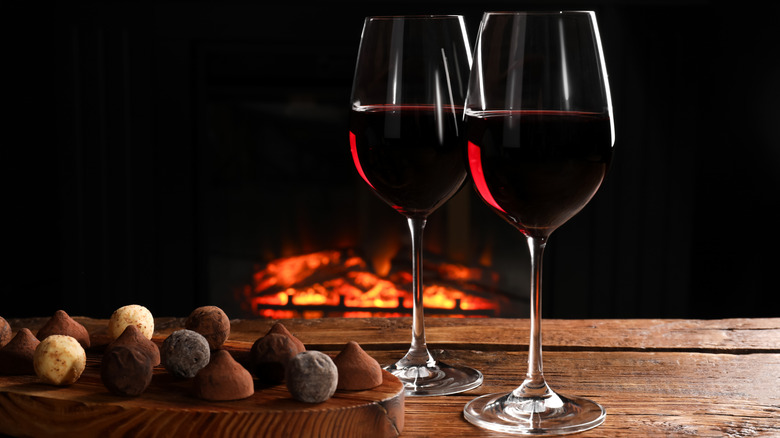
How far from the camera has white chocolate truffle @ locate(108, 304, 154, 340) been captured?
27.5 inches

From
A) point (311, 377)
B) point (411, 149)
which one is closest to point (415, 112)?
point (411, 149)

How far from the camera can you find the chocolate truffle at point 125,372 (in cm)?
56

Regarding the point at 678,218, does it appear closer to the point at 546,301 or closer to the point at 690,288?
the point at 690,288

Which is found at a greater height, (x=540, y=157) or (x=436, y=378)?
(x=540, y=157)

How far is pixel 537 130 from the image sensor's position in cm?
59

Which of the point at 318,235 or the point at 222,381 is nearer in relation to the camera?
the point at 222,381

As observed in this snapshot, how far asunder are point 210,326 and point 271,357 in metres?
0.11

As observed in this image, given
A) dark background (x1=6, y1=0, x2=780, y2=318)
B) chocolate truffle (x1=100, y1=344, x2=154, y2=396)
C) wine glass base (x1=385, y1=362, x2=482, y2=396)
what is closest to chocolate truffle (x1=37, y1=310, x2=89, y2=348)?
chocolate truffle (x1=100, y1=344, x2=154, y2=396)

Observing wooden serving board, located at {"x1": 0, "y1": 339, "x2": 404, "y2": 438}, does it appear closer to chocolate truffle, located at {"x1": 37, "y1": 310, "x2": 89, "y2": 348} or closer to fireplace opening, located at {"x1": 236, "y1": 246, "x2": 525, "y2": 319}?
chocolate truffle, located at {"x1": 37, "y1": 310, "x2": 89, "y2": 348}

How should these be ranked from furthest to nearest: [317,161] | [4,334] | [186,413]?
[317,161] → [4,334] → [186,413]

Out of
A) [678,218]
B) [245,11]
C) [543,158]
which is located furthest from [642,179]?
[543,158]

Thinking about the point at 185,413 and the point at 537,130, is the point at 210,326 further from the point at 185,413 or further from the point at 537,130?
the point at 537,130

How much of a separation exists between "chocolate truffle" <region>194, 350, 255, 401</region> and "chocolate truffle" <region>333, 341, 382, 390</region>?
0.20 ft

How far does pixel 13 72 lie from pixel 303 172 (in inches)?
30.5
